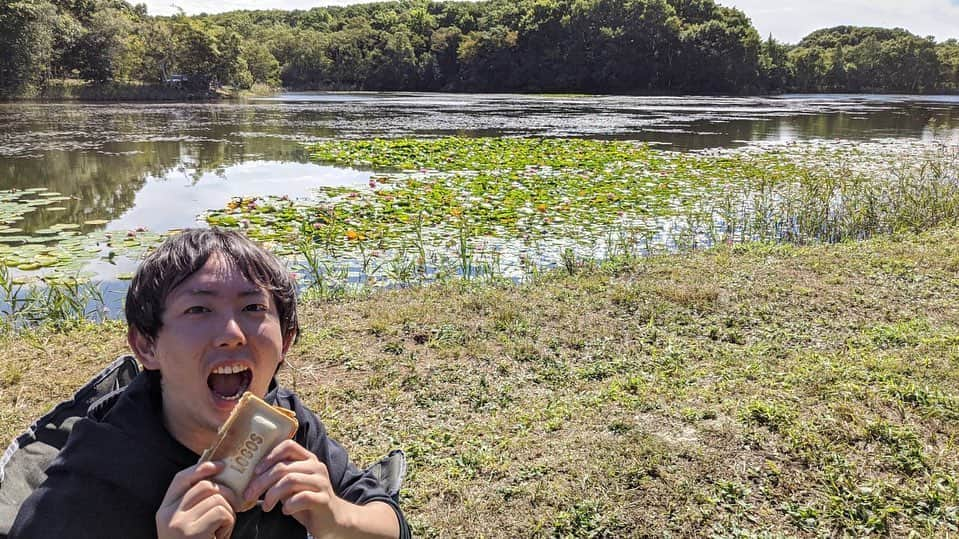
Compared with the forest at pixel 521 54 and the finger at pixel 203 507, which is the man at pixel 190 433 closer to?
the finger at pixel 203 507

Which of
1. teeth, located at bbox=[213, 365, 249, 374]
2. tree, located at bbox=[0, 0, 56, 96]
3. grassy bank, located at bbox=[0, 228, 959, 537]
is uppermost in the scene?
tree, located at bbox=[0, 0, 56, 96]

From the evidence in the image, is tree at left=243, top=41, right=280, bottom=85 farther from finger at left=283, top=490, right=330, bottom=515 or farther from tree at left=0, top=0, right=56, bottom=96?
finger at left=283, top=490, right=330, bottom=515

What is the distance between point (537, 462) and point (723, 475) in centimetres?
74

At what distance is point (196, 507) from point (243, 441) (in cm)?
13

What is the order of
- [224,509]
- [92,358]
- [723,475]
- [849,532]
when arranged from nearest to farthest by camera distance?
[224,509] → [849,532] → [723,475] → [92,358]

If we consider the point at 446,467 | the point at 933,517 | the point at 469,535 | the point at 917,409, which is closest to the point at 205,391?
the point at 469,535

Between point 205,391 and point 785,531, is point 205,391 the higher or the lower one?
the higher one

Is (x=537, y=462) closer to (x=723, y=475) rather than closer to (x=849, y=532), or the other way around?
(x=723, y=475)

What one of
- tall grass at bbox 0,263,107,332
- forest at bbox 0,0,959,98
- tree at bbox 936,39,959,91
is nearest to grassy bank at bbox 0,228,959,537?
tall grass at bbox 0,263,107,332

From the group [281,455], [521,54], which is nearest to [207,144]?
[281,455]

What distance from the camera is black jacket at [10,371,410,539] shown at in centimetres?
124

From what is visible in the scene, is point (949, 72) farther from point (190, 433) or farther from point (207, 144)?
point (190, 433)

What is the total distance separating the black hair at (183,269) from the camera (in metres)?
1.39

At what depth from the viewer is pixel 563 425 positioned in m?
3.01
